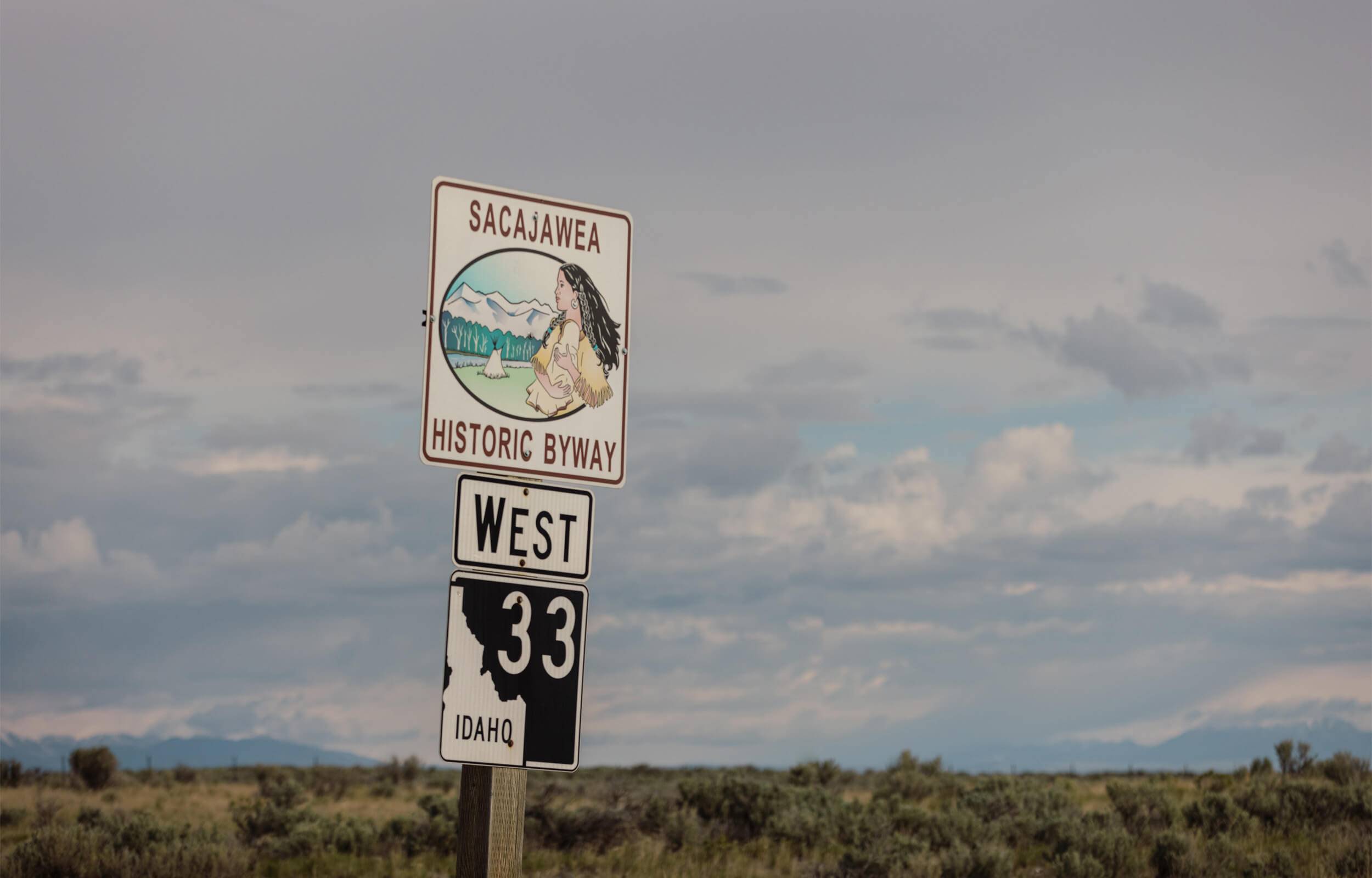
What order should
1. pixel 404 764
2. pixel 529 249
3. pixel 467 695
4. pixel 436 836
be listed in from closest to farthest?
pixel 467 695 → pixel 529 249 → pixel 436 836 → pixel 404 764

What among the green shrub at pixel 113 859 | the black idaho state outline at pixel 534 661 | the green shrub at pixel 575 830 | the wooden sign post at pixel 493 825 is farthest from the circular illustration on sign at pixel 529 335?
the green shrub at pixel 575 830

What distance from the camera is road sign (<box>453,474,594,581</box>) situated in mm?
5617

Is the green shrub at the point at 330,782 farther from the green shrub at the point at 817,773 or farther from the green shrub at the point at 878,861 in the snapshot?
the green shrub at the point at 878,861

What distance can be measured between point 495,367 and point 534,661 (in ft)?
4.47

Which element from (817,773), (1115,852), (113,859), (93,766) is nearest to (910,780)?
(817,773)

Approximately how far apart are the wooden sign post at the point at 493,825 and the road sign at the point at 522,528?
35.9 inches

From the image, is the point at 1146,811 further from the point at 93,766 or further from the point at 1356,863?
the point at 93,766

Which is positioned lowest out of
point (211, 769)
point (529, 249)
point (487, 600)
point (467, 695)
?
point (211, 769)

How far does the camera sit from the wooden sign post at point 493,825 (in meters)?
5.54

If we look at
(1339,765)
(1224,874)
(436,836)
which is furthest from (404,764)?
(1224,874)

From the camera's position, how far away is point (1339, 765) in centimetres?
2364

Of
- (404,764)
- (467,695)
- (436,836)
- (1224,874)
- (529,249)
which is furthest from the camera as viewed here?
(404,764)

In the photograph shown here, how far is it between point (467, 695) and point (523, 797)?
570 mm

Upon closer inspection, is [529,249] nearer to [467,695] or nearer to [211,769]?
[467,695]
